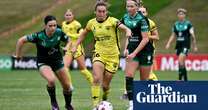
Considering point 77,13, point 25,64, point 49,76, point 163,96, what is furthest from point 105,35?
point 77,13

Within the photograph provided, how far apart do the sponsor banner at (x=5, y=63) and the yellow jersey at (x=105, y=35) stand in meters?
27.3

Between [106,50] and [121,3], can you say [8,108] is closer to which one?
[106,50]

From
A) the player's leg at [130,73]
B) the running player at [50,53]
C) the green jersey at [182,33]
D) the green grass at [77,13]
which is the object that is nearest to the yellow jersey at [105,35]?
the player's leg at [130,73]

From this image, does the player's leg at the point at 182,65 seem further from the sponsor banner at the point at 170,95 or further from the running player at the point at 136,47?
the sponsor banner at the point at 170,95

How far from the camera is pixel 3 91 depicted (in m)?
23.5

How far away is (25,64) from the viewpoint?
1730 inches

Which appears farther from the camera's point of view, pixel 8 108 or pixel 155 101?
pixel 8 108

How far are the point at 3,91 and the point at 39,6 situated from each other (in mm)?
53166

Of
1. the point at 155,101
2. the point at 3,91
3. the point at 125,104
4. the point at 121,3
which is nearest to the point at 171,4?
the point at 121,3

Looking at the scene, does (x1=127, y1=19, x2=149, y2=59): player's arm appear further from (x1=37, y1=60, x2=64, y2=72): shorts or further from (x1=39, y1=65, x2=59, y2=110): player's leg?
(x1=39, y1=65, x2=59, y2=110): player's leg

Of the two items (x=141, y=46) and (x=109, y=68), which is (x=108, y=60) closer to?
(x=109, y=68)

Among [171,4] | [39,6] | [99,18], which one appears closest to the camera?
[99,18]

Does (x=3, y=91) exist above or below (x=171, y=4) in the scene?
below

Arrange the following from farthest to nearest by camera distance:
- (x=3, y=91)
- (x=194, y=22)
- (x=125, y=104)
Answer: (x=194, y=22) < (x=3, y=91) < (x=125, y=104)
